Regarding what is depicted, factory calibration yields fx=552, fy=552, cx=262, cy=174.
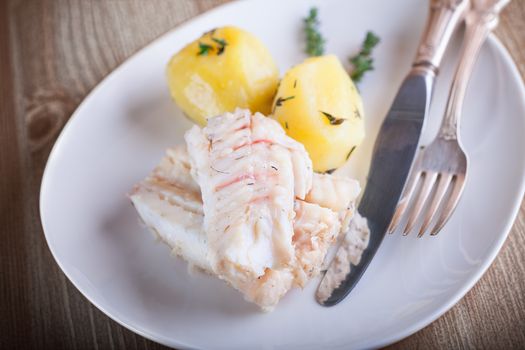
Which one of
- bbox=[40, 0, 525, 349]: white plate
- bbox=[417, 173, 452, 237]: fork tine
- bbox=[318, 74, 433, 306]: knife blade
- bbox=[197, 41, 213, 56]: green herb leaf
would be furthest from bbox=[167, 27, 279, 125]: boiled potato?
bbox=[417, 173, 452, 237]: fork tine

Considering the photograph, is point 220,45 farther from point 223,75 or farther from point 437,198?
point 437,198

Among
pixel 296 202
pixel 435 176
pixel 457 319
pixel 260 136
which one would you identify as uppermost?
pixel 260 136

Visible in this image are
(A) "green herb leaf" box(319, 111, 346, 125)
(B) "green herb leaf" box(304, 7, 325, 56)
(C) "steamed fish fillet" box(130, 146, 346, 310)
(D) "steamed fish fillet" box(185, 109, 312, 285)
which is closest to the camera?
(D) "steamed fish fillet" box(185, 109, 312, 285)

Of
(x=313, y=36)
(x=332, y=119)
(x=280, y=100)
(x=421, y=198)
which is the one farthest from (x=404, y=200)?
(x=313, y=36)

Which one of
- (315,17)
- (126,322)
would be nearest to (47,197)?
(126,322)

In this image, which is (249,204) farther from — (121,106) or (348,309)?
(121,106)

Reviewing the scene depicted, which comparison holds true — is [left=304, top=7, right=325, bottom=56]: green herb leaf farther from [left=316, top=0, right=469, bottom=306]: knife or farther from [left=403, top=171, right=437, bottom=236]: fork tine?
[left=403, top=171, right=437, bottom=236]: fork tine
